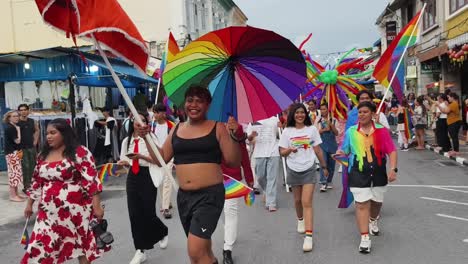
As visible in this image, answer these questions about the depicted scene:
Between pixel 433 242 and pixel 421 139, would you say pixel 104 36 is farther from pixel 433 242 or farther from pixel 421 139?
pixel 421 139

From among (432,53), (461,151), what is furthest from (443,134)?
A: (432,53)

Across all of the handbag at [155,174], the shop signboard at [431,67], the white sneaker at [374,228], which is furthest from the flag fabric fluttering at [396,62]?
the shop signboard at [431,67]

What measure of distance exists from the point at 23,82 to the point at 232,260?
37.5 feet

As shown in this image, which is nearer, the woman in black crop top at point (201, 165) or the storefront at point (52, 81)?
the woman in black crop top at point (201, 165)

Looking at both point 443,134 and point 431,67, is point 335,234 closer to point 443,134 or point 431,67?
point 443,134

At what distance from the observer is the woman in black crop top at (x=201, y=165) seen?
12.2ft

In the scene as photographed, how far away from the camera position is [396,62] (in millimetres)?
6324

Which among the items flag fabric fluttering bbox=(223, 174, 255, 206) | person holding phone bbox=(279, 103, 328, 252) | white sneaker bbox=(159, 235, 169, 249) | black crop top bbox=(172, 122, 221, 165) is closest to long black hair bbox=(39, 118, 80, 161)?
black crop top bbox=(172, 122, 221, 165)

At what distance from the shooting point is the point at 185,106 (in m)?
3.90

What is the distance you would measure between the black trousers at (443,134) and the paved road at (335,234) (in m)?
4.84

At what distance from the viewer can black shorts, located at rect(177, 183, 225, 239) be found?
3686 millimetres

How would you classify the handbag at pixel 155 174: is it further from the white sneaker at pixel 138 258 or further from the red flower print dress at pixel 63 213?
the red flower print dress at pixel 63 213

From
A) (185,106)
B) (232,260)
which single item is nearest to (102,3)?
(185,106)

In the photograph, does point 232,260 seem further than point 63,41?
No
